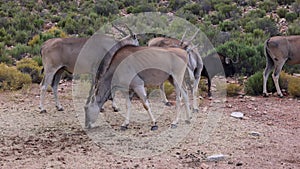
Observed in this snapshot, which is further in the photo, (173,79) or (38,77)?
(38,77)

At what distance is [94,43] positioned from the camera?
40.4ft

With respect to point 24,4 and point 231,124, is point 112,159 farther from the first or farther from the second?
point 24,4

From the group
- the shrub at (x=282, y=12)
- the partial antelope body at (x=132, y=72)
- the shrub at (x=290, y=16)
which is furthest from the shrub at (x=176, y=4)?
the partial antelope body at (x=132, y=72)

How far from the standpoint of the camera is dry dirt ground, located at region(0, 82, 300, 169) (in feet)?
27.5

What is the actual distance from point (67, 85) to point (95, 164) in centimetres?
859

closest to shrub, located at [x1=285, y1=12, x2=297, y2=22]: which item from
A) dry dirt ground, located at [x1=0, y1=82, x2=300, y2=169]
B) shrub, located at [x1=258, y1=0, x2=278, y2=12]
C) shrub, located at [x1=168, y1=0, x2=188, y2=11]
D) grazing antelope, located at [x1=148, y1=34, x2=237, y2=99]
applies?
shrub, located at [x1=258, y1=0, x2=278, y2=12]

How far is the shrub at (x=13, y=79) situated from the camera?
623 inches

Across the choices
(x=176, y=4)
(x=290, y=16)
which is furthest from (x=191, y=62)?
(x=176, y=4)

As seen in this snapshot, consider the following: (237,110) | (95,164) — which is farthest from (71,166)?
(237,110)

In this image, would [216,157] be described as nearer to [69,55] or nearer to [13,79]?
[69,55]

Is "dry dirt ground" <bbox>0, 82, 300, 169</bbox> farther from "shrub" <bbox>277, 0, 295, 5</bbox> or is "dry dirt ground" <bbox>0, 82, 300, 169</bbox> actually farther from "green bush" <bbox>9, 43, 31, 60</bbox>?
"shrub" <bbox>277, 0, 295, 5</bbox>

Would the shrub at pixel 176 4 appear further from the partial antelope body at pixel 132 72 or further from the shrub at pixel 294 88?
the partial antelope body at pixel 132 72

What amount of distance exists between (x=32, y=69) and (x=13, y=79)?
1594 mm

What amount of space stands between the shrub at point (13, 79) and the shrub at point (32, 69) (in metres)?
0.68
